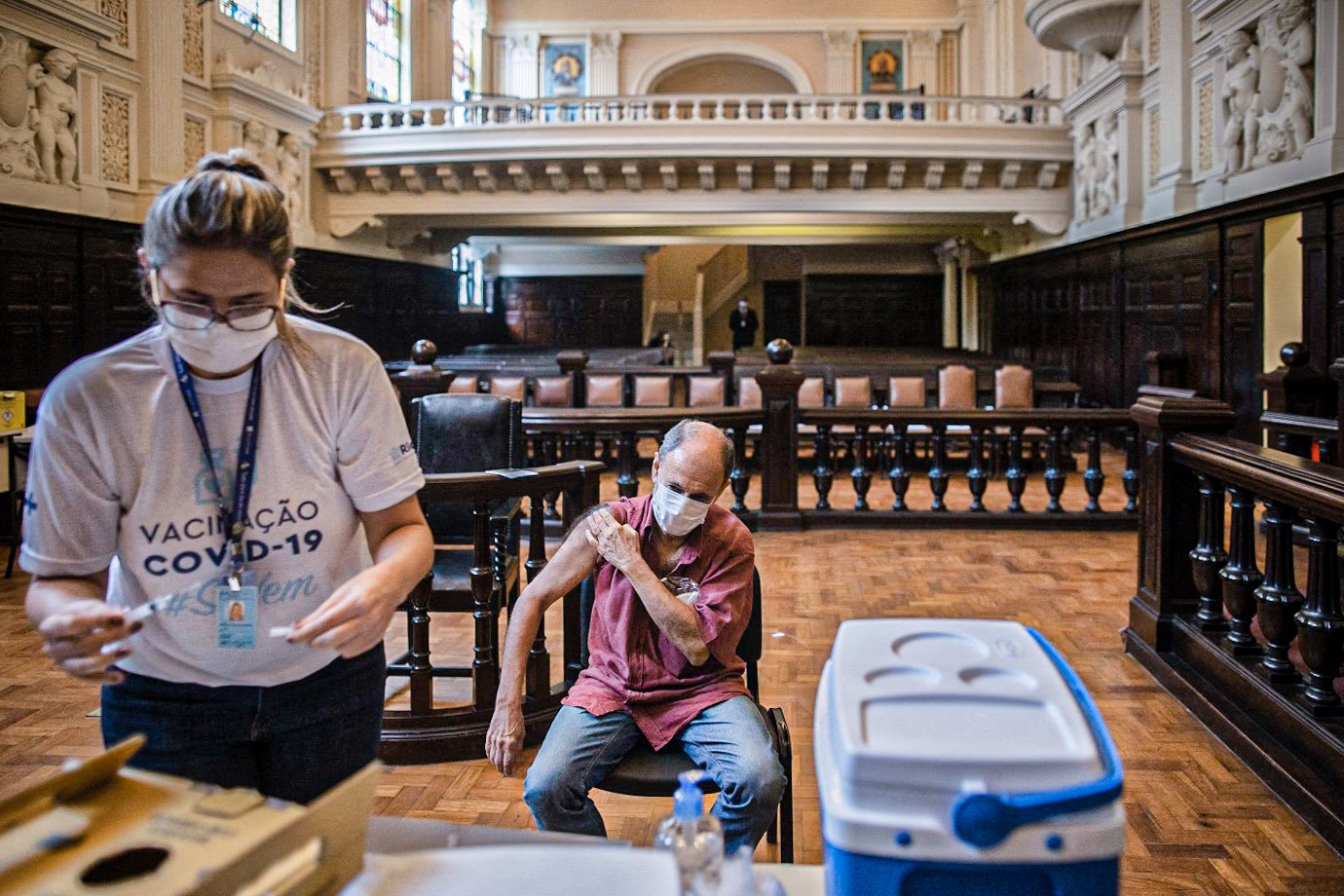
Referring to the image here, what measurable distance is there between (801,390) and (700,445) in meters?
8.18

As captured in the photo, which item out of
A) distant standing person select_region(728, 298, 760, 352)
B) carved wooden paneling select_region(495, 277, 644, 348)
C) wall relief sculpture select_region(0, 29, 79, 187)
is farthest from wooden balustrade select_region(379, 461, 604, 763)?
carved wooden paneling select_region(495, 277, 644, 348)

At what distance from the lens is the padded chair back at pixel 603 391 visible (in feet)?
33.5

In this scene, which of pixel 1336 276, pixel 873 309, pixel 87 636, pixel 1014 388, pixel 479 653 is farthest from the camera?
pixel 873 309

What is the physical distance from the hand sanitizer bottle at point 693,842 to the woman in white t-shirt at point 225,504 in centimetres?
48

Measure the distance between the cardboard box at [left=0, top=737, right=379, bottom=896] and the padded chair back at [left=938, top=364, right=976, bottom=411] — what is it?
985 centimetres

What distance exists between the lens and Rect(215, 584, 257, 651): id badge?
4.59ft

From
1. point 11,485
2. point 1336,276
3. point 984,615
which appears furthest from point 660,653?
point 1336,276

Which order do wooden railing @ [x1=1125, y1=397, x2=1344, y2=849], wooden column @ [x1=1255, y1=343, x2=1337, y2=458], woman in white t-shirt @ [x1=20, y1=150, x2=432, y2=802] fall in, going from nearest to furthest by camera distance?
woman in white t-shirt @ [x1=20, y1=150, x2=432, y2=802], wooden railing @ [x1=1125, y1=397, x2=1344, y2=849], wooden column @ [x1=1255, y1=343, x2=1337, y2=458]

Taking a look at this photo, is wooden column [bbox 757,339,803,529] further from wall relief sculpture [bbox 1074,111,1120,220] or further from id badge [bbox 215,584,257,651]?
wall relief sculpture [bbox 1074,111,1120,220]

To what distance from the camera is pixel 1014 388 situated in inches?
401

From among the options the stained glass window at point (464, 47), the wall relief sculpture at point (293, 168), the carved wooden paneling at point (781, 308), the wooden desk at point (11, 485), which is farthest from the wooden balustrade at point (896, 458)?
the carved wooden paneling at point (781, 308)

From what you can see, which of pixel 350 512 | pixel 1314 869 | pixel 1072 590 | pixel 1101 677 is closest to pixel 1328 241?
pixel 1072 590

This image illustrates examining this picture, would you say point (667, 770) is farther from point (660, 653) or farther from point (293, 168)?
point (293, 168)

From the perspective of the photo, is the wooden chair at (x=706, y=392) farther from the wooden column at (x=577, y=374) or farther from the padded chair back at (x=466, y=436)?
the padded chair back at (x=466, y=436)
